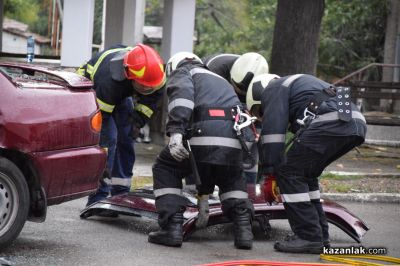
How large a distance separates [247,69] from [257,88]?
26.6 inches

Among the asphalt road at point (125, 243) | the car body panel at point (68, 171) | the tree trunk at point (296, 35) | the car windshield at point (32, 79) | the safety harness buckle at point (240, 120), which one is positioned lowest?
the asphalt road at point (125, 243)

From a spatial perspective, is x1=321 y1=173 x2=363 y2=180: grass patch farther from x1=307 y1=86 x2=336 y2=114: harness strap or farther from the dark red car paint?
the dark red car paint

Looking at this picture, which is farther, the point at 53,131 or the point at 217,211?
the point at 217,211

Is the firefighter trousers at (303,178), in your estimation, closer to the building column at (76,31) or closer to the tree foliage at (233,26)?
the building column at (76,31)

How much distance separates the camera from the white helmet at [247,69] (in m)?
7.65

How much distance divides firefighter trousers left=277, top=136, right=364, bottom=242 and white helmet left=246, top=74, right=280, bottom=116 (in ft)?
1.86

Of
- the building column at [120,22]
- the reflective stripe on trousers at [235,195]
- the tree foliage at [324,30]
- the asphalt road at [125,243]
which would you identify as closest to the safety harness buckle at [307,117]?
the reflective stripe on trousers at [235,195]

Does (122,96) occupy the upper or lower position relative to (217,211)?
upper

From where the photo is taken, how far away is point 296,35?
1288cm

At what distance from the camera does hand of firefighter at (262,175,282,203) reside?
6.98m

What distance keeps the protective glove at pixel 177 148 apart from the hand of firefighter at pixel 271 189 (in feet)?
2.69

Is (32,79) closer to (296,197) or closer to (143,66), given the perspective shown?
(143,66)

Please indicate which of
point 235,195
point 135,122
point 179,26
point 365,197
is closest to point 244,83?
point 135,122

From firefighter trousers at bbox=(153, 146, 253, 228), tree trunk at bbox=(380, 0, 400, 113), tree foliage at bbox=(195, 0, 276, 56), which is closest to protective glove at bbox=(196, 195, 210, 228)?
firefighter trousers at bbox=(153, 146, 253, 228)
